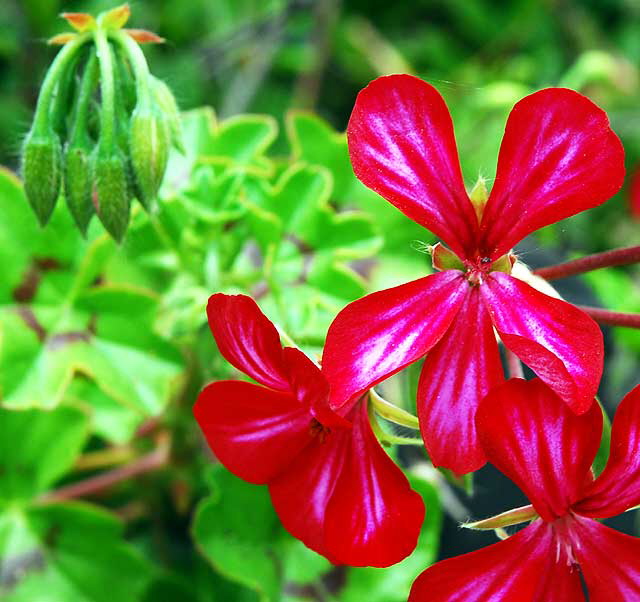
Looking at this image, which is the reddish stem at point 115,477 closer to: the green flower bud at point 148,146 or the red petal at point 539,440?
the green flower bud at point 148,146

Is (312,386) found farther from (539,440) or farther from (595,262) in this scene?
(595,262)

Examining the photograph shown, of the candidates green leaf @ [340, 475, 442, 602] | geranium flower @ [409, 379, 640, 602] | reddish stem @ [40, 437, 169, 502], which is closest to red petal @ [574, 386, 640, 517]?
geranium flower @ [409, 379, 640, 602]

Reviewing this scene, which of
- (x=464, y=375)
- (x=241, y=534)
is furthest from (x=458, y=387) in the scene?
(x=241, y=534)

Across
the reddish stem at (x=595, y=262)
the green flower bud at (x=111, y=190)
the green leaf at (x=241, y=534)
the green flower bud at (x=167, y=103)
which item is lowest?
the green leaf at (x=241, y=534)

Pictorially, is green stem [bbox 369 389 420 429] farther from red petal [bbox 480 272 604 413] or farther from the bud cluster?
the bud cluster

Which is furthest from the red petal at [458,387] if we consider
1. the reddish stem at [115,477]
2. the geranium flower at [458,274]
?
the reddish stem at [115,477]

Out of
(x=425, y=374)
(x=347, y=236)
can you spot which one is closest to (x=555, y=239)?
(x=347, y=236)

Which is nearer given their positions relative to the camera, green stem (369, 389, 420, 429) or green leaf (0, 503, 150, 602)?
green stem (369, 389, 420, 429)

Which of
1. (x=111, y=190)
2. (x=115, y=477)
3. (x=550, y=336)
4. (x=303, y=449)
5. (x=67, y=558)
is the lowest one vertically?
(x=67, y=558)
